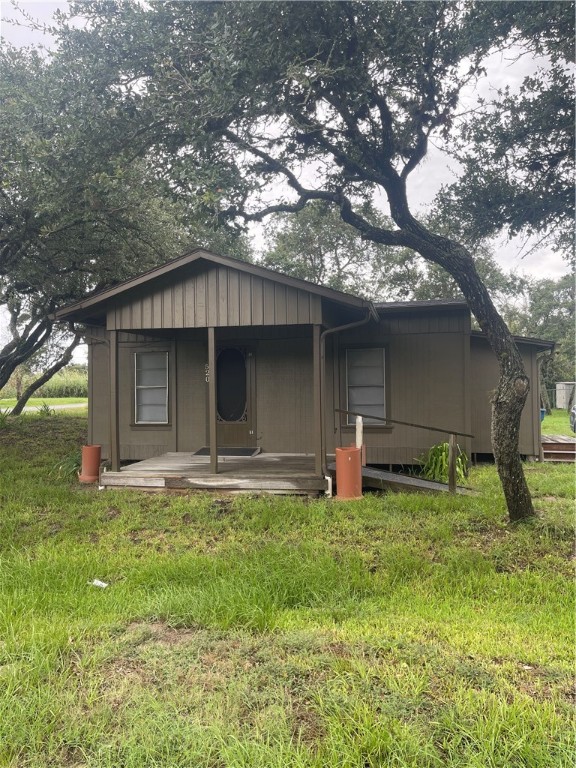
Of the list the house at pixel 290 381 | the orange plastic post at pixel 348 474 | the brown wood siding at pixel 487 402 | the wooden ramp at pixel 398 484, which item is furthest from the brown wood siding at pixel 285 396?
the brown wood siding at pixel 487 402

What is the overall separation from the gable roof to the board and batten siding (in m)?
0.13

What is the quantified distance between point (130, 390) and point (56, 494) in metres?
3.14

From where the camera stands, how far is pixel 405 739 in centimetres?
192

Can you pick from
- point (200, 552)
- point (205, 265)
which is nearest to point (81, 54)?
point (205, 265)

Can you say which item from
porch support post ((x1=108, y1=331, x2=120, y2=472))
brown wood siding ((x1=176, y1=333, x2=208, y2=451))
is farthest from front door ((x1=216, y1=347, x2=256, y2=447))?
porch support post ((x1=108, y1=331, x2=120, y2=472))

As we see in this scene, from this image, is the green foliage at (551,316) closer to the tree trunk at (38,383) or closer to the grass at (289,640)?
the tree trunk at (38,383)

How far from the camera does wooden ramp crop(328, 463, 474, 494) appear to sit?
670 centimetres

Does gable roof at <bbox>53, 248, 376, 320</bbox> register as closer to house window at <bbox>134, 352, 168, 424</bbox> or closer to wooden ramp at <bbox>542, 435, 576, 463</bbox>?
house window at <bbox>134, 352, 168, 424</bbox>

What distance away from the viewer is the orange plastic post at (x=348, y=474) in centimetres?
646

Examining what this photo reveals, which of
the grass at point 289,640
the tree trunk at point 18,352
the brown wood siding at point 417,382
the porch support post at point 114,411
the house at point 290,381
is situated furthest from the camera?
the tree trunk at point 18,352

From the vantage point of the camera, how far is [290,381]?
8.89 m

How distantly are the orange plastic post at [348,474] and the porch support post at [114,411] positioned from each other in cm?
354

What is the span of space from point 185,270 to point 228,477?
3.20 metres

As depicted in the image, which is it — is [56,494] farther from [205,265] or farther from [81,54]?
[81,54]
